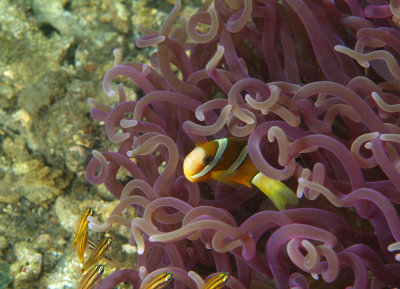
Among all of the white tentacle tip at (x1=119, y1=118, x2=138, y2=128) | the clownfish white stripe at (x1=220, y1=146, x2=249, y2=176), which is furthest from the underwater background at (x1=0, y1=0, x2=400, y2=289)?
the clownfish white stripe at (x1=220, y1=146, x2=249, y2=176)

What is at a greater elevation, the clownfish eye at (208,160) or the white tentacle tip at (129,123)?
the clownfish eye at (208,160)

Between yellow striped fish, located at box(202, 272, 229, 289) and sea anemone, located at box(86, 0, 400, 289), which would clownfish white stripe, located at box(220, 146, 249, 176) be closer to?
sea anemone, located at box(86, 0, 400, 289)

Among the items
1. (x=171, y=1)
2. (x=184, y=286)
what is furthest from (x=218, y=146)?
(x=171, y=1)

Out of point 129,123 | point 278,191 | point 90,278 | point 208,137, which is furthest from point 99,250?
point 278,191

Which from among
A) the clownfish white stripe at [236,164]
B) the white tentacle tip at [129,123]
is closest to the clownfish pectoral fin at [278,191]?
the clownfish white stripe at [236,164]

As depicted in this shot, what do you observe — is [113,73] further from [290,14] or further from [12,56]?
[12,56]

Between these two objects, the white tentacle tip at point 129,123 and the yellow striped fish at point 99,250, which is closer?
the white tentacle tip at point 129,123

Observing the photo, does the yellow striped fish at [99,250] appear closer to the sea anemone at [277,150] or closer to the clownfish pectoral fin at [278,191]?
the sea anemone at [277,150]
